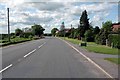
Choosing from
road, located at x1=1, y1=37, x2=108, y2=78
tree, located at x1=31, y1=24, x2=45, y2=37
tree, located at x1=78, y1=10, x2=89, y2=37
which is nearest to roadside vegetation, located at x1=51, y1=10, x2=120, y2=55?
tree, located at x1=78, y1=10, x2=89, y2=37

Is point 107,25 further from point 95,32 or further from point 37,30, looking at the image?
point 37,30

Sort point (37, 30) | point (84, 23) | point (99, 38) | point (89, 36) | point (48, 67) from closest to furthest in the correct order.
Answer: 1. point (48, 67)
2. point (99, 38)
3. point (89, 36)
4. point (84, 23)
5. point (37, 30)

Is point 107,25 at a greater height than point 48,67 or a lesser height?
greater

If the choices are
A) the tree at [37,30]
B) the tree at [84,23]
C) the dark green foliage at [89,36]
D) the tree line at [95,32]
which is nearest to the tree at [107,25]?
the tree line at [95,32]

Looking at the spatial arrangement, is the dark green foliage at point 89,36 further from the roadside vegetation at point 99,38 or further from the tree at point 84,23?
the tree at point 84,23

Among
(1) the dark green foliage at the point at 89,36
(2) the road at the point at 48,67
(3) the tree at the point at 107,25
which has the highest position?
(3) the tree at the point at 107,25

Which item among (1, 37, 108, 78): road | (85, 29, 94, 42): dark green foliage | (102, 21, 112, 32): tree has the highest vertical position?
(102, 21, 112, 32): tree

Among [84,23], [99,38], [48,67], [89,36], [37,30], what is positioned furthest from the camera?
[37,30]

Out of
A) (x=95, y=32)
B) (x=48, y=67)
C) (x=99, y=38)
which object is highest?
(x=95, y=32)

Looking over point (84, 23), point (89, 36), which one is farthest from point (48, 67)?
point (84, 23)

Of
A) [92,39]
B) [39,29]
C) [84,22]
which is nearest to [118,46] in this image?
[92,39]

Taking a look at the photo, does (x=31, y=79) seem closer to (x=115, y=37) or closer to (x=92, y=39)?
(x=115, y=37)

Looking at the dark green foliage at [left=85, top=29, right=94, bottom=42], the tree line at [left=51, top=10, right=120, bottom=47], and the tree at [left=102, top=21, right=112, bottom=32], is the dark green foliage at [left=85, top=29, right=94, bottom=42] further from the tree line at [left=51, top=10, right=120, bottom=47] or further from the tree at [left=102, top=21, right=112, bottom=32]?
the tree at [left=102, top=21, right=112, bottom=32]

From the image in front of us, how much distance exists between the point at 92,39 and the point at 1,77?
61.1 m
